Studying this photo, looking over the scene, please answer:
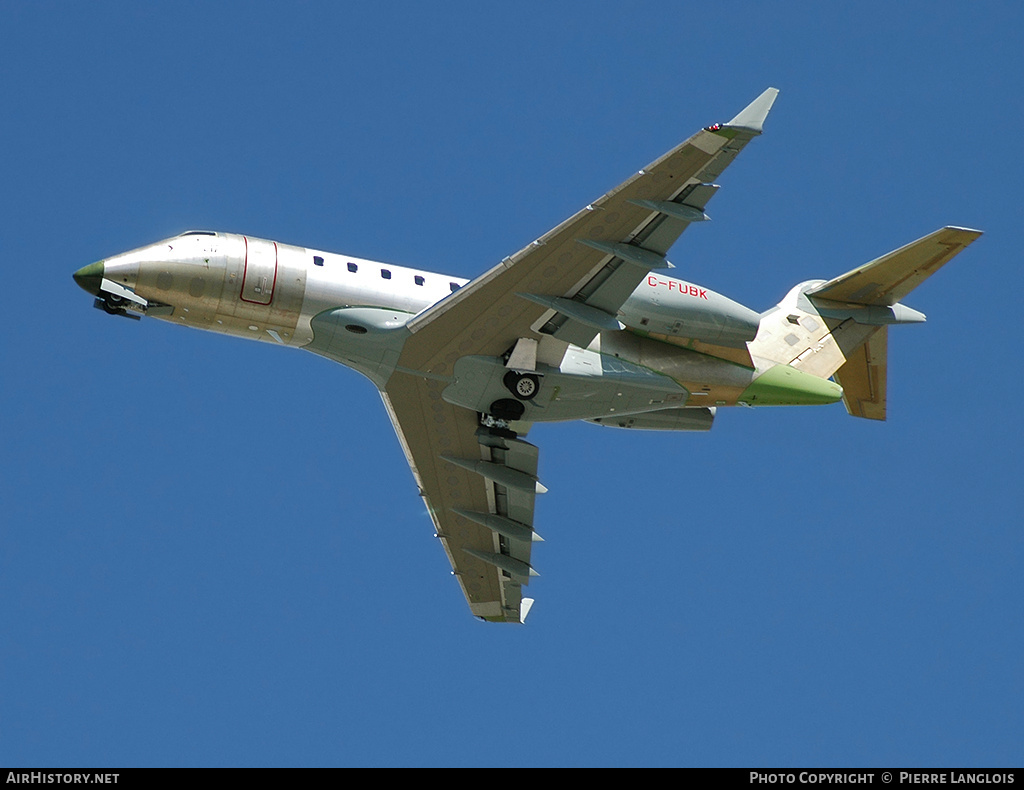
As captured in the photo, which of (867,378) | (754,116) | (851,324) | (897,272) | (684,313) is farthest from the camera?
(867,378)

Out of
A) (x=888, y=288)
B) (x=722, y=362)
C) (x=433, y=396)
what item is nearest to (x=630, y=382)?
(x=722, y=362)

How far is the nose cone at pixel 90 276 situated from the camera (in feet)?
102

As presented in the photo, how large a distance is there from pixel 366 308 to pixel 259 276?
2.59m

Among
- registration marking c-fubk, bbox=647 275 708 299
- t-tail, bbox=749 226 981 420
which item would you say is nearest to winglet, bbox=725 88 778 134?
registration marking c-fubk, bbox=647 275 708 299

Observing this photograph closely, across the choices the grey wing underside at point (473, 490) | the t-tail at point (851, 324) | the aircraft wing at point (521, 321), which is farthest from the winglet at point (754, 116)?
the grey wing underside at point (473, 490)

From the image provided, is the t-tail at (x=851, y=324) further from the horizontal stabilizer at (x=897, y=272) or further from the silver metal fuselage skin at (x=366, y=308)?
the silver metal fuselage skin at (x=366, y=308)

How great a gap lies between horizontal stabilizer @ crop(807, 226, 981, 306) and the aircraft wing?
8.36 meters

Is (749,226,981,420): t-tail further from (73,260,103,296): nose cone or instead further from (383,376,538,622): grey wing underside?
(73,260,103,296): nose cone

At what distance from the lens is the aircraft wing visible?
92.3ft

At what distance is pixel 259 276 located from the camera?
31.2 m

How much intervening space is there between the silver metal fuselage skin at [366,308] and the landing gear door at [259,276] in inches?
0.9

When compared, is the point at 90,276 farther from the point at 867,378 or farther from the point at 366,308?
the point at 867,378

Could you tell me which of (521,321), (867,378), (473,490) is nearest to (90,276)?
(521,321)
